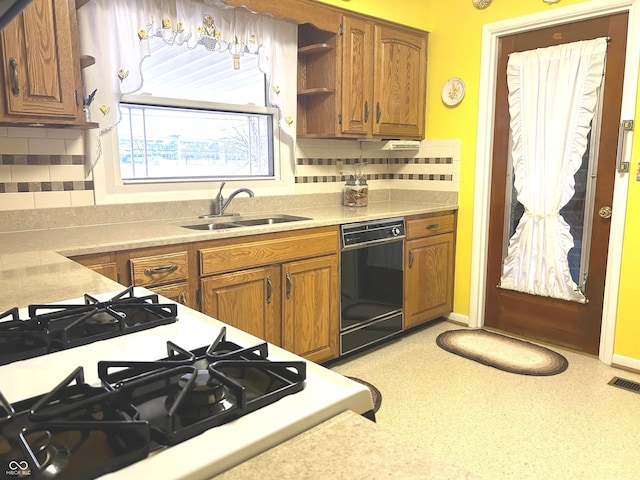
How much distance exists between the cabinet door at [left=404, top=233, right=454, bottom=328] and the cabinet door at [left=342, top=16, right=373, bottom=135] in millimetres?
926

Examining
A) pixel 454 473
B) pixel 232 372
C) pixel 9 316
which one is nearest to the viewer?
pixel 454 473

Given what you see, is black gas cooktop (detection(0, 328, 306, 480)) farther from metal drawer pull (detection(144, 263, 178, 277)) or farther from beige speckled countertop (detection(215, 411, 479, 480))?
metal drawer pull (detection(144, 263, 178, 277))

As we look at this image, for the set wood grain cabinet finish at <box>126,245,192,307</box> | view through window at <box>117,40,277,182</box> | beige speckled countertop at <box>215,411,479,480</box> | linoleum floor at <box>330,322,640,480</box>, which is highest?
view through window at <box>117,40,277,182</box>

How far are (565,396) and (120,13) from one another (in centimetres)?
311

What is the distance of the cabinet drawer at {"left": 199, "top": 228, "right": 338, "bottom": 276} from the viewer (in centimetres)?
246

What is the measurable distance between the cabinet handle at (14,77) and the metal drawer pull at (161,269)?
0.90 metres

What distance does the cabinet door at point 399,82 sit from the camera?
11.7ft

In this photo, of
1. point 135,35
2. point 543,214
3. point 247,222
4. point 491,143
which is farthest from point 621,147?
point 135,35

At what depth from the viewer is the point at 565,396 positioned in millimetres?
2727

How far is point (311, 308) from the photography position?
2.93 metres

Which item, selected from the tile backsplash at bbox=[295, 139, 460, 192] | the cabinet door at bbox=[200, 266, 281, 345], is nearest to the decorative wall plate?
the tile backsplash at bbox=[295, 139, 460, 192]

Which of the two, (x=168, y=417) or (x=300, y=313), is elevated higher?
(x=168, y=417)

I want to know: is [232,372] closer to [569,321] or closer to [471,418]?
[471,418]

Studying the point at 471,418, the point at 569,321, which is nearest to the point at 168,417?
the point at 471,418
